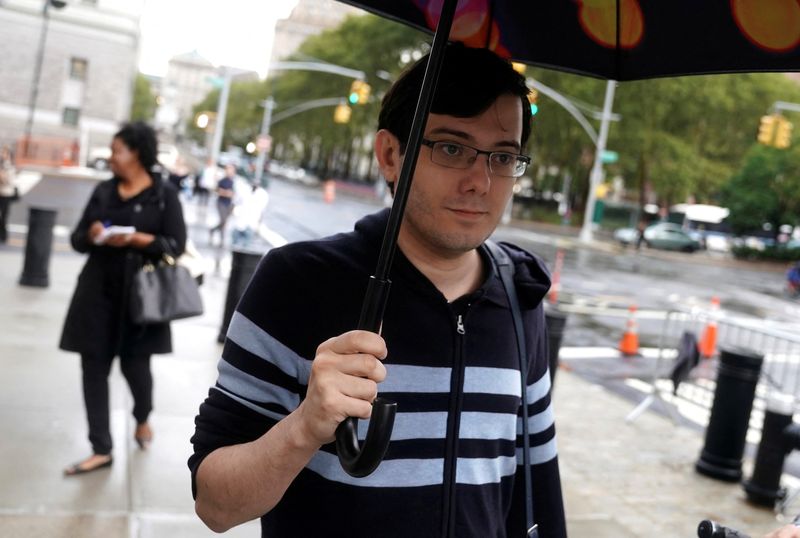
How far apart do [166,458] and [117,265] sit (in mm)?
1290

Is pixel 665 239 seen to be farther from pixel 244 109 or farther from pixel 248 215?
pixel 244 109

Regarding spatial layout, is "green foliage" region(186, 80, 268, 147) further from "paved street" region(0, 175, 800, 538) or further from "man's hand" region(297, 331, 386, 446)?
"man's hand" region(297, 331, 386, 446)

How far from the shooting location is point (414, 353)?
171cm

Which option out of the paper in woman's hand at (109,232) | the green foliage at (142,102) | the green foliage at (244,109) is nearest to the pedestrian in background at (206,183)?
the paper in woman's hand at (109,232)

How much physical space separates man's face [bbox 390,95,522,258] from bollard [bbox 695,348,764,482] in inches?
217

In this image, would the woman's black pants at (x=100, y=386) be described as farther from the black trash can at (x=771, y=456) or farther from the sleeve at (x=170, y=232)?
the black trash can at (x=771, y=456)

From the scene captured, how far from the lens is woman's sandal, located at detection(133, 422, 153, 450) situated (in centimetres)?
513

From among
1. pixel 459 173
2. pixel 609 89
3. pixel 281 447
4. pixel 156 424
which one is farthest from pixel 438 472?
pixel 609 89

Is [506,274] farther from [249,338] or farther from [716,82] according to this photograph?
[716,82]

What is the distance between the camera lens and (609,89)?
41250 mm

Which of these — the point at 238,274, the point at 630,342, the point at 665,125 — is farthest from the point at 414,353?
the point at 665,125

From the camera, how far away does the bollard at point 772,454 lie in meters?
6.02

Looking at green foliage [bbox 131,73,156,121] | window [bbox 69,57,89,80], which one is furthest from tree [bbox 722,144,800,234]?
green foliage [bbox 131,73,156,121]

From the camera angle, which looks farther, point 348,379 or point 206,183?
point 206,183
